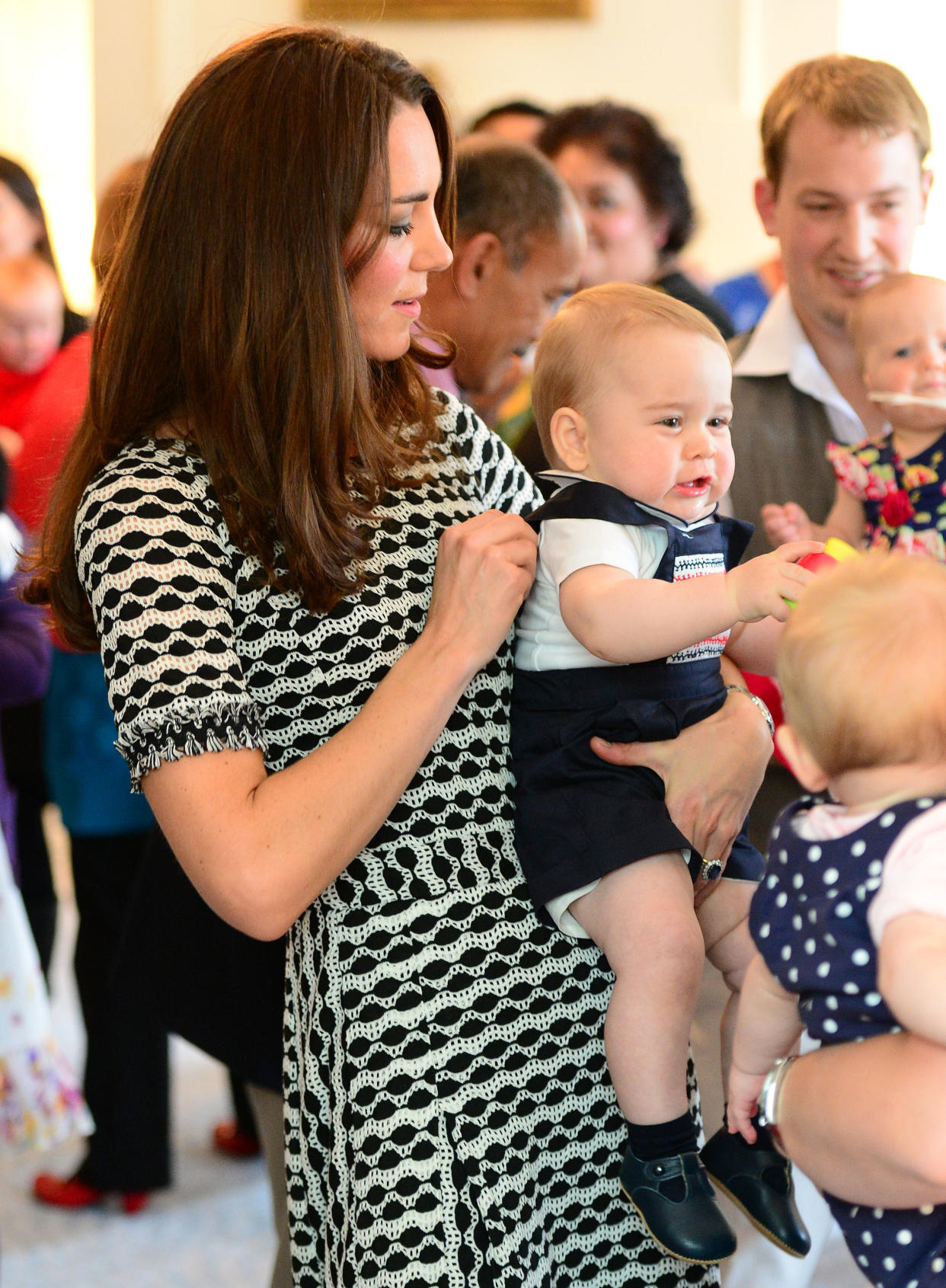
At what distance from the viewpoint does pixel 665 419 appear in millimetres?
1306

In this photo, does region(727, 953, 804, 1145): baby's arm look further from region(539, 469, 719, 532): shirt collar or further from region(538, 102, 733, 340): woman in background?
region(538, 102, 733, 340): woman in background

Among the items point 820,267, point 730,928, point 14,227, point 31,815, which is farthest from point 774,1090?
point 14,227

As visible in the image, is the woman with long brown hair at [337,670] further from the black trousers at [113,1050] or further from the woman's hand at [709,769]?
the black trousers at [113,1050]

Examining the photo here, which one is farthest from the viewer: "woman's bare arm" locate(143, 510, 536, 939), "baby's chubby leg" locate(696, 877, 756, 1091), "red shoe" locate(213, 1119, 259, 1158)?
"red shoe" locate(213, 1119, 259, 1158)

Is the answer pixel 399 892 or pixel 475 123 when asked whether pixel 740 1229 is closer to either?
pixel 399 892

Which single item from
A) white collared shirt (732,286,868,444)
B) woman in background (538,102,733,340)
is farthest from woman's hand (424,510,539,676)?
woman in background (538,102,733,340)

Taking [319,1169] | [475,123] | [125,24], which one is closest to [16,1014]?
[319,1169]

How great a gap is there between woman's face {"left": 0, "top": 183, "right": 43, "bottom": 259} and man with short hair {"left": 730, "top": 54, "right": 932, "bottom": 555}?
1.85 m

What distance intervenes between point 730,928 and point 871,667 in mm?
574

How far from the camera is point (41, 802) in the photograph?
120 inches

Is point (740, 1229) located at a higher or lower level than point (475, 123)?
lower

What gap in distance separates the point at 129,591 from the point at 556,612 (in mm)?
401

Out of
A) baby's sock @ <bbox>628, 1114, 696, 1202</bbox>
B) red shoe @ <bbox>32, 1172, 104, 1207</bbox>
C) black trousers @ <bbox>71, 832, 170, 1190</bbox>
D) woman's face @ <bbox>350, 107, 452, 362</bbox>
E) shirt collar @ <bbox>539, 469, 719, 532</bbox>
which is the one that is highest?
woman's face @ <bbox>350, 107, 452, 362</bbox>

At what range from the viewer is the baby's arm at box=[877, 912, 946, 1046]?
848mm
